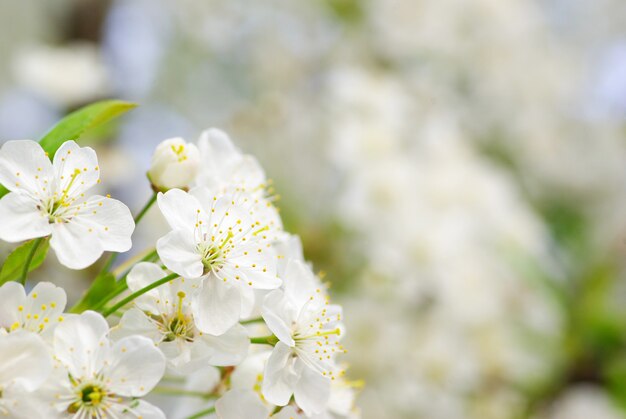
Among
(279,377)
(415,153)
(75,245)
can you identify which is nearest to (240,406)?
(279,377)

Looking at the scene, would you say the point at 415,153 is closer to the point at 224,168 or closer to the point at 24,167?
the point at 224,168

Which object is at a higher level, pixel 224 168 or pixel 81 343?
pixel 224 168

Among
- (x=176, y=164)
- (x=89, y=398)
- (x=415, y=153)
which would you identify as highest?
(x=415, y=153)

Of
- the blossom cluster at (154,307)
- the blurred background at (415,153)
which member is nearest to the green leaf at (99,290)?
the blossom cluster at (154,307)

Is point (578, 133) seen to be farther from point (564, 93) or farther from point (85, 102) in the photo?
point (85, 102)

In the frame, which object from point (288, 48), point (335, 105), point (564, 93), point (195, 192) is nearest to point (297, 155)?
point (335, 105)

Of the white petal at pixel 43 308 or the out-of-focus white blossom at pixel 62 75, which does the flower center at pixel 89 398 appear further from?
the out-of-focus white blossom at pixel 62 75
